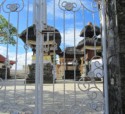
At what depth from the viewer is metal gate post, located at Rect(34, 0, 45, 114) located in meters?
3.12

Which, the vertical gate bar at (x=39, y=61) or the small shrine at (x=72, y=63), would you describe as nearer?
the vertical gate bar at (x=39, y=61)

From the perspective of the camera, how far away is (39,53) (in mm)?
3191

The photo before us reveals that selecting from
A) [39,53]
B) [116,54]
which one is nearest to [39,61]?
[39,53]

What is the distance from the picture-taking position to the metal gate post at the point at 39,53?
3.12 meters

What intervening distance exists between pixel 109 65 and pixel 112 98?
1.29ft

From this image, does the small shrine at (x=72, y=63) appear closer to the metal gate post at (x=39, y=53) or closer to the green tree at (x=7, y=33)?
the metal gate post at (x=39, y=53)

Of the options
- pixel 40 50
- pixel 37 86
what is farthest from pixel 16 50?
pixel 37 86

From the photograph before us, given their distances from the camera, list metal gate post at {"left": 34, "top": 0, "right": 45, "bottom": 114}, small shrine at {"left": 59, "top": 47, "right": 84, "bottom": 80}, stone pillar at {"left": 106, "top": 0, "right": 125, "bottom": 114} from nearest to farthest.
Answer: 1. stone pillar at {"left": 106, "top": 0, "right": 125, "bottom": 114}
2. metal gate post at {"left": 34, "top": 0, "right": 45, "bottom": 114}
3. small shrine at {"left": 59, "top": 47, "right": 84, "bottom": 80}

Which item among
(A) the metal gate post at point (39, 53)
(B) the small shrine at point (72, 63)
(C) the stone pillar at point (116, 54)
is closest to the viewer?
(C) the stone pillar at point (116, 54)

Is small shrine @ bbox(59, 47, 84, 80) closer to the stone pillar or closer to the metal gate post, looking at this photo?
the metal gate post

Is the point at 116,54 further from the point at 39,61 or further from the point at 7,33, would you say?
the point at 7,33

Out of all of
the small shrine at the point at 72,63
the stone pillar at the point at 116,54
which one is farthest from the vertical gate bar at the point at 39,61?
the stone pillar at the point at 116,54

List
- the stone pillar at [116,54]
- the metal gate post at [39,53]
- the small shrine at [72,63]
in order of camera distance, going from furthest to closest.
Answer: the small shrine at [72,63] → the metal gate post at [39,53] → the stone pillar at [116,54]

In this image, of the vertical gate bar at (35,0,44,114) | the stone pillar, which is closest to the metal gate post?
the vertical gate bar at (35,0,44,114)
